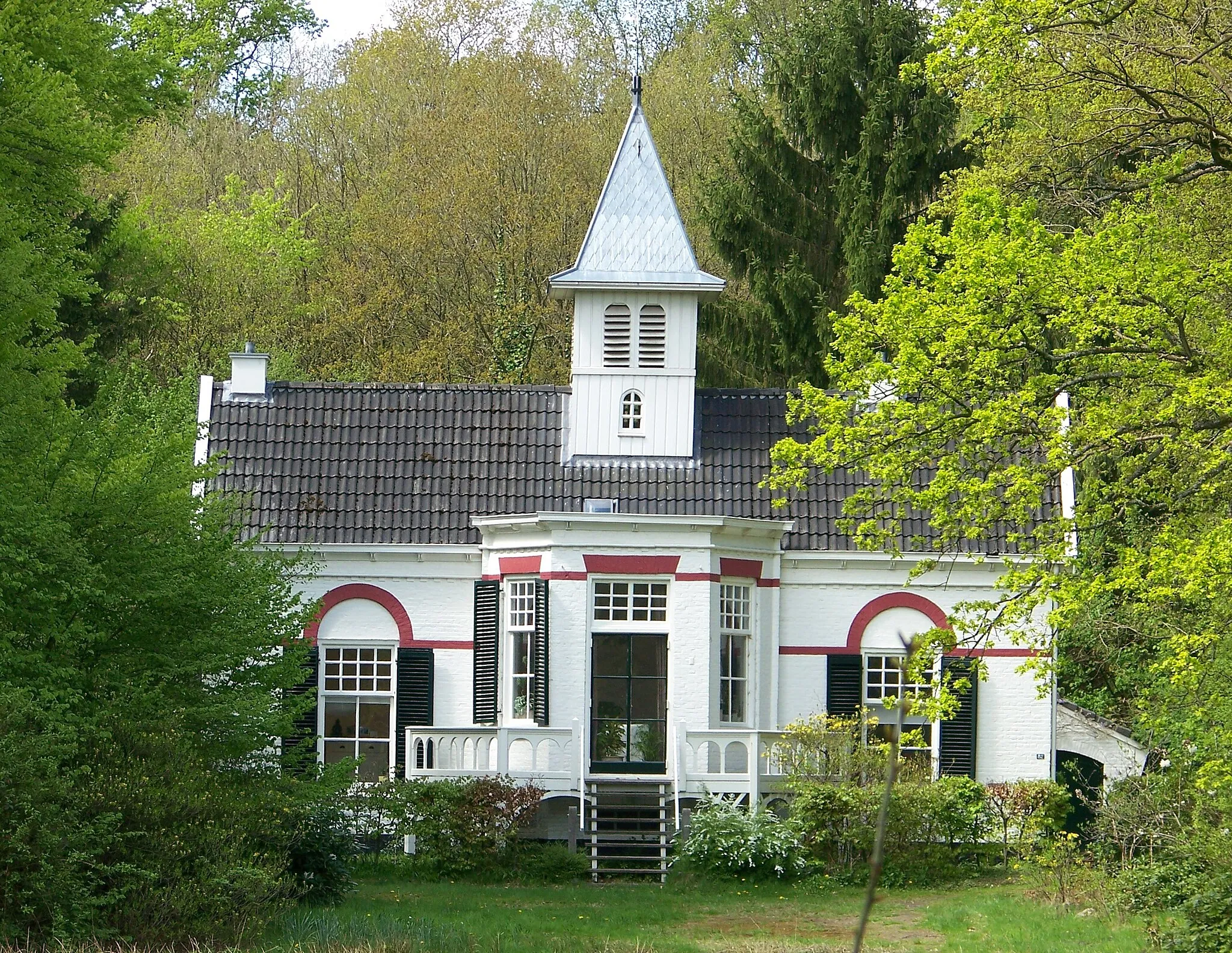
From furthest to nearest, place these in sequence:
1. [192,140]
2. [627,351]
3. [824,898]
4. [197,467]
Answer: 1. [192,140]
2. [627,351]
3. [824,898]
4. [197,467]

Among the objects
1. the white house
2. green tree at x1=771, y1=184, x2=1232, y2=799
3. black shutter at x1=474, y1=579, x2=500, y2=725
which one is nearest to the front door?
the white house

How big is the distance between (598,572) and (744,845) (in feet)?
13.8

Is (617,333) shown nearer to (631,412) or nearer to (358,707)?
(631,412)

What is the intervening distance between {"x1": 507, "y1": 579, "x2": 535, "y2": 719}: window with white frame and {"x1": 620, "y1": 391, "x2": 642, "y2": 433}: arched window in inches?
118

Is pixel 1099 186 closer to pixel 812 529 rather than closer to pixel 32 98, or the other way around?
pixel 812 529

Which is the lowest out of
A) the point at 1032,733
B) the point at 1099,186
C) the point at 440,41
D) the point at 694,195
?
the point at 1032,733

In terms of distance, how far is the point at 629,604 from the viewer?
22266 mm

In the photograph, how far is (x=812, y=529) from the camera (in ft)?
76.2

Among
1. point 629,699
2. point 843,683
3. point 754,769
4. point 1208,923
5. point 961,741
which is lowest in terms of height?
point 1208,923

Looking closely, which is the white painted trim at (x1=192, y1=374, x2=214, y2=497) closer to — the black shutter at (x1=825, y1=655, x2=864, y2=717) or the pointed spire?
the pointed spire

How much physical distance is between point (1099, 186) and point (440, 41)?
2866cm

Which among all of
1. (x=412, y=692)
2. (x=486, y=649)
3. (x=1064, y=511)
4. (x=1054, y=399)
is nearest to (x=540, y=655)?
(x=486, y=649)

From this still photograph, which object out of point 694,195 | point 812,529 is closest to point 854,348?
point 812,529

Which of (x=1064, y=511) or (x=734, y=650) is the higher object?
(x=1064, y=511)
